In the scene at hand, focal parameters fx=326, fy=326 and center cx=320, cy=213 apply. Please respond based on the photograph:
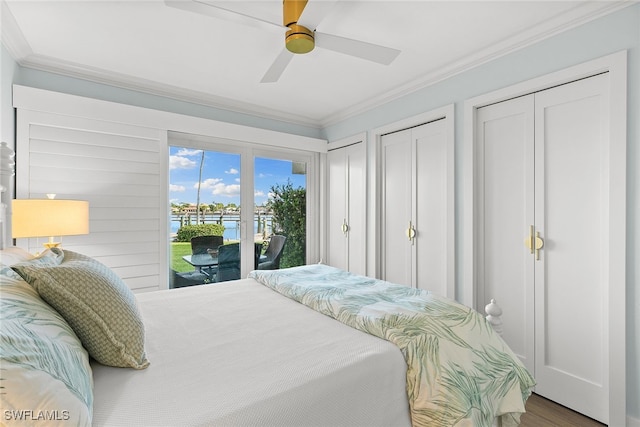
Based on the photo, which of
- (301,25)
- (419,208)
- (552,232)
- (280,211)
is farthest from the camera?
(280,211)

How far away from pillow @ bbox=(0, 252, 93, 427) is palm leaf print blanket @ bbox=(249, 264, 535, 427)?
1.05 metres

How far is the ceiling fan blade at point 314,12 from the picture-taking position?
62.5 inches

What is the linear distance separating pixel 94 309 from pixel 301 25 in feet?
5.54

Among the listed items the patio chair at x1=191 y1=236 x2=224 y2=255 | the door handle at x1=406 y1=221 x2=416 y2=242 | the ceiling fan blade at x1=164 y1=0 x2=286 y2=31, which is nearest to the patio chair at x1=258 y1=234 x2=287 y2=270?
the patio chair at x1=191 y1=236 x2=224 y2=255

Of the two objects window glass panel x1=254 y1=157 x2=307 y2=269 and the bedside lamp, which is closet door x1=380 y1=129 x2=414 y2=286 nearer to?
window glass panel x1=254 y1=157 x2=307 y2=269

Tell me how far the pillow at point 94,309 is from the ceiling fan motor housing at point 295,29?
154 cm

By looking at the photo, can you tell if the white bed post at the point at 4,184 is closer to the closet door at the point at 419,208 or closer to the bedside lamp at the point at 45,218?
the bedside lamp at the point at 45,218

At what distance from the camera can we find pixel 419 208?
3.17 metres

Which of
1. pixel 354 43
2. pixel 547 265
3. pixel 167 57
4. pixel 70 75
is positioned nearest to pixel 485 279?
pixel 547 265

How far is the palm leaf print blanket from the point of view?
1.23 m

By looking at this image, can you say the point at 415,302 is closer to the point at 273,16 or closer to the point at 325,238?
the point at 273,16

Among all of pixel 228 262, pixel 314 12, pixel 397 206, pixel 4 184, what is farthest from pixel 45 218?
pixel 397 206

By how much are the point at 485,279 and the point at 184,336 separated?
2.30 metres

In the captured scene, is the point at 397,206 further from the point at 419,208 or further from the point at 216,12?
the point at 216,12
